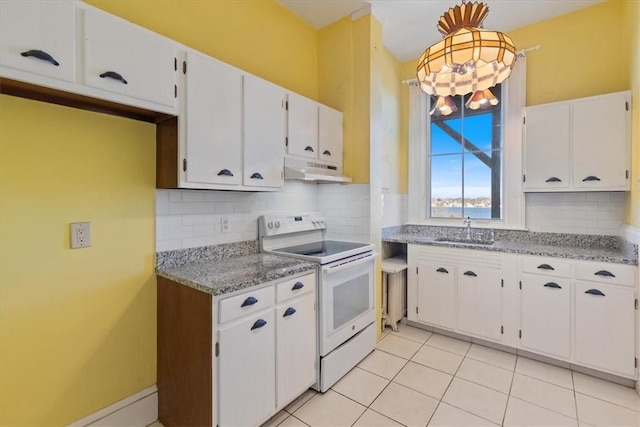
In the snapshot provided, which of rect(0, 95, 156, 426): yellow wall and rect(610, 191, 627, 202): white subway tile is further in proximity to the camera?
rect(610, 191, 627, 202): white subway tile

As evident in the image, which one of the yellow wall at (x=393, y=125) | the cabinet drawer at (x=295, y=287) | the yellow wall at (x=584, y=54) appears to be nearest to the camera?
the cabinet drawer at (x=295, y=287)

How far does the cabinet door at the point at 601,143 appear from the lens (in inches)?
91.4

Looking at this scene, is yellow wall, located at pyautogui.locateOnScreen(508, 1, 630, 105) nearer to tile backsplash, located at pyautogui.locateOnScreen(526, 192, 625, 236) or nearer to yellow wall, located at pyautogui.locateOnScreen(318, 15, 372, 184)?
tile backsplash, located at pyautogui.locateOnScreen(526, 192, 625, 236)

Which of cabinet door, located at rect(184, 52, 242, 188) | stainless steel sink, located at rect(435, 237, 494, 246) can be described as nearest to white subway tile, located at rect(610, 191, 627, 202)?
stainless steel sink, located at rect(435, 237, 494, 246)

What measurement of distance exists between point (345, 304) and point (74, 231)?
1772mm

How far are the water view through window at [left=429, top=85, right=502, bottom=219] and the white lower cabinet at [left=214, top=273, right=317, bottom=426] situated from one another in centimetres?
221

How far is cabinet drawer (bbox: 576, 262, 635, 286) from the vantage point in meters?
2.09

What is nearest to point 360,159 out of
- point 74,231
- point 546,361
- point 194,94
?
point 194,94

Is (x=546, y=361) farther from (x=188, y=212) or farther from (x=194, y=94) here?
(x=194, y=94)

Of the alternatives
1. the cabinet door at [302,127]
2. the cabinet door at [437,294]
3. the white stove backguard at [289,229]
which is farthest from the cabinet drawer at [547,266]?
the cabinet door at [302,127]

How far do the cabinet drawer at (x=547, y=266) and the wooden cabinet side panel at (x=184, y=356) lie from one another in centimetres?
250

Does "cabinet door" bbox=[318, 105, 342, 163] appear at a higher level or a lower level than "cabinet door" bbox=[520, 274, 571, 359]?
higher

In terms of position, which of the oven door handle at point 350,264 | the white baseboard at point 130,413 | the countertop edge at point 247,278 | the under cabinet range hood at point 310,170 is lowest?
the white baseboard at point 130,413

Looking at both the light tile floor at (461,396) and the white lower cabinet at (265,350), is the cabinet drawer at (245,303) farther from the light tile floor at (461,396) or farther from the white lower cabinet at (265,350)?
the light tile floor at (461,396)
